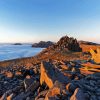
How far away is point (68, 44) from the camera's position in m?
21.7

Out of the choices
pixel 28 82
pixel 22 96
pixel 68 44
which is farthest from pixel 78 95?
pixel 68 44

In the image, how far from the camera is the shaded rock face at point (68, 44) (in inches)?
841

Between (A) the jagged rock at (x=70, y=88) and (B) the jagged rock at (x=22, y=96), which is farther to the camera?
(B) the jagged rock at (x=22, y=96)

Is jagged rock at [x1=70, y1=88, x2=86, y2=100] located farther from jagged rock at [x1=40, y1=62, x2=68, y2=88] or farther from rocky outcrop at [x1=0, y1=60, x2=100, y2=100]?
jagged rock at [x1=40, y1=62, x2=68, y2=88]

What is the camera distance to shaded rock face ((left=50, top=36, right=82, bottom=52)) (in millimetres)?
21356

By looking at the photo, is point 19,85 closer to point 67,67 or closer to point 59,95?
point 67,67

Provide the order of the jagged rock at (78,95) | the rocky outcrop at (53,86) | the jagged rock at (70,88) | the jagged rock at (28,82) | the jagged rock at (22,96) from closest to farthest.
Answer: the jagged rock at (78,95)
the rocky outcrop at (53,86)
the jagged rock at (70,88)
the jagged rock at (22,96)
the jagged rock at (28,82)

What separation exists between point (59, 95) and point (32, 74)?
274cm

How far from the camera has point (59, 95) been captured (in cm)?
502

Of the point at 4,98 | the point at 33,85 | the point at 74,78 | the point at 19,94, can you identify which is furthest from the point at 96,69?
the point at 4,98

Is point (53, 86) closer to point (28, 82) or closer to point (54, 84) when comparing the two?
point (54, 84)

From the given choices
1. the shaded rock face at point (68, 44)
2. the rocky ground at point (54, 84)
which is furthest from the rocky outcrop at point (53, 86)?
the shaded rock face at point (68, 44)

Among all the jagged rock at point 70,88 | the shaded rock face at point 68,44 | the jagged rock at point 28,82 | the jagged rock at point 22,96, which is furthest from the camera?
the shaded rock face at point 68,44

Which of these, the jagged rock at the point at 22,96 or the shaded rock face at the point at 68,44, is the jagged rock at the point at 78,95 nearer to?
the jagged rock at the point at 22,96
